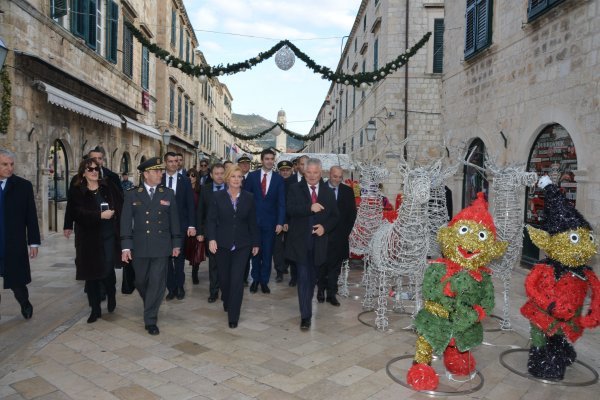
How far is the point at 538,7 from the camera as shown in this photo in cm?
853

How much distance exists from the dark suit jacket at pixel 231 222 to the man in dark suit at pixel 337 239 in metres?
1.19

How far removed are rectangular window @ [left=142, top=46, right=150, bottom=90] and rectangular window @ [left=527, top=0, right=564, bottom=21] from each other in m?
16.0

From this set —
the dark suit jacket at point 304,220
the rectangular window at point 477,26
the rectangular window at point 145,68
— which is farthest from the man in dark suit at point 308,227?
the rectangular window at point 145,68

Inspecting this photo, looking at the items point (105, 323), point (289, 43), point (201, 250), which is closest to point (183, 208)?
point (201, 250)

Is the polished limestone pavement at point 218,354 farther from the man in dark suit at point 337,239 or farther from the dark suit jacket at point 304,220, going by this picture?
the dark suit jacket at point 304,220

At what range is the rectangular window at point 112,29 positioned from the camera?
50.0 ft

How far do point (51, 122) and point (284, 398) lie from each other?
10774mm

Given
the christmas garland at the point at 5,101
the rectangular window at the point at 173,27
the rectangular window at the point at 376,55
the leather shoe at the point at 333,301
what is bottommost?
the leather shoe at the point at 333,301

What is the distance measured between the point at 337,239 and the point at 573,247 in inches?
120

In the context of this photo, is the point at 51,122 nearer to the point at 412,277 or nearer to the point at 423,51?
the point at 412,277

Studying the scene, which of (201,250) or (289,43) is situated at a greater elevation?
(289,43)

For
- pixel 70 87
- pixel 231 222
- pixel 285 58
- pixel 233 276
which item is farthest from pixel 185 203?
pixel 70 87

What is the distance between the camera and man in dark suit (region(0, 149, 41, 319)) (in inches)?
211

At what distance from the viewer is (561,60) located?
800 centimetres
